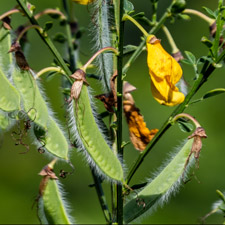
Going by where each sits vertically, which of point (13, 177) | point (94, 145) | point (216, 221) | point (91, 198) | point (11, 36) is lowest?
point (216, 221)

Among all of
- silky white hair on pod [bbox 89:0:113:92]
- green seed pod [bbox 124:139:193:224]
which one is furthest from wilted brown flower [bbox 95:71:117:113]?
green seed pod [bbox 124:139:193:224]

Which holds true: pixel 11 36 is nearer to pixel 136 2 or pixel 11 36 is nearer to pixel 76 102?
pixel 76 102

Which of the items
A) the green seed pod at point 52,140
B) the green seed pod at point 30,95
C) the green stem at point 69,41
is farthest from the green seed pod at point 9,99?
the green stem at point 69,41

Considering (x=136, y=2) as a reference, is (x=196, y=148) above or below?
above

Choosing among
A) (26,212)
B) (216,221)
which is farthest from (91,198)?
(216,221)

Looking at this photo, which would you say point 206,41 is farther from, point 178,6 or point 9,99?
point 9,99

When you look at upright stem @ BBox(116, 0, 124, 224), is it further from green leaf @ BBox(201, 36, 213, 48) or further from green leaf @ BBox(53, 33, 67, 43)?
green leaf @ BBox(53, 33, 67, 43)

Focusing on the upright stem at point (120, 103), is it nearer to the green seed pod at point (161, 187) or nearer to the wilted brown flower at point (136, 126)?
the green seed pod at point (161, 187)
